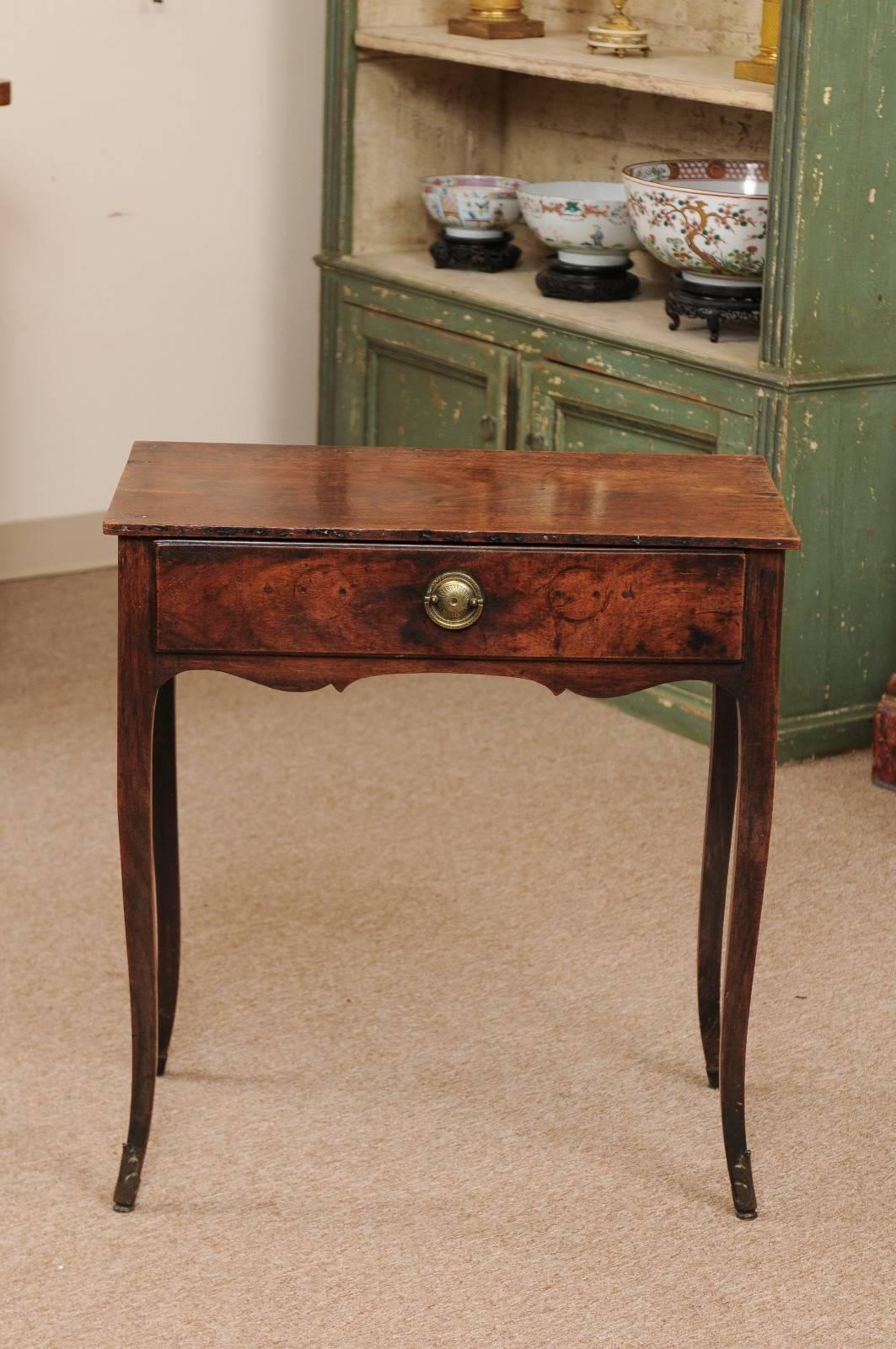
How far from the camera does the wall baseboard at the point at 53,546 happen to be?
3.86 meters

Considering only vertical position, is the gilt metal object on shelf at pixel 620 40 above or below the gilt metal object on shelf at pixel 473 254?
above

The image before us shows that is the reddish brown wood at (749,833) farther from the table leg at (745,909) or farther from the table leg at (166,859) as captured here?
the table leg at (166,859)

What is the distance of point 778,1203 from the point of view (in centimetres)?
179

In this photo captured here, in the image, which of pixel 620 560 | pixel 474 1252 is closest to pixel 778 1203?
pixel 474 1252

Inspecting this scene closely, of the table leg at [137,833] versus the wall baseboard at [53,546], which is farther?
the wall baseboard at [53,546]

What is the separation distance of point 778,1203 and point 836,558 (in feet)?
4.26

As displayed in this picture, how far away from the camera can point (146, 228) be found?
388 cm

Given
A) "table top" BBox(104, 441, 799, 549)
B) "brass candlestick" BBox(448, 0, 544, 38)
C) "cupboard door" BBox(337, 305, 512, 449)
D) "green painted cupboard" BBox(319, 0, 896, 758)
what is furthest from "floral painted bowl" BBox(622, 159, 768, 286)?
"table top" BBox(104, 441, 799, 549)

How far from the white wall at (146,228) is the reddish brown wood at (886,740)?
1.82 meters

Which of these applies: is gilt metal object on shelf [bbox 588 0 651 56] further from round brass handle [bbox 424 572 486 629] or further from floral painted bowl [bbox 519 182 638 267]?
round brass handle [bbox 424 572 486 629]

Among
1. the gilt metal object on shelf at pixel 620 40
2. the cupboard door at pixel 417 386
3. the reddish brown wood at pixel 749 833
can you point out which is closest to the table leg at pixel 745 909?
the reddish brown wood at pixel 749 833

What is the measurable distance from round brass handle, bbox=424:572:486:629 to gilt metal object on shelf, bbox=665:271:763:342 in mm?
1452

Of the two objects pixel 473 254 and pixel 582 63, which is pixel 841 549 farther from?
pixel 473 254

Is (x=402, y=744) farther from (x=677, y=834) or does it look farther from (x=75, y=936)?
(x=75, y=936)
